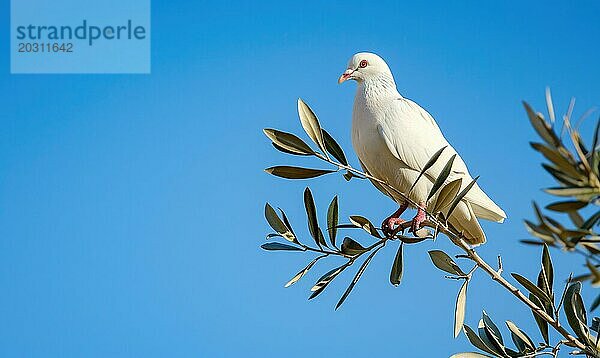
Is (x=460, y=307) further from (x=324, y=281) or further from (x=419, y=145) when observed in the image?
(x=419, y=145)

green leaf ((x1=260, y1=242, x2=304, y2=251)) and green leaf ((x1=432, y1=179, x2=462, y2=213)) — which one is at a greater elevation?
green leaf ((x1=432, y1=179, x2=462, y2=213))

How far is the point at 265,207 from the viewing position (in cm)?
132

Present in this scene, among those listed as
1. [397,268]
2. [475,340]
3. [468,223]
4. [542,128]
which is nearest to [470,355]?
[475,340]

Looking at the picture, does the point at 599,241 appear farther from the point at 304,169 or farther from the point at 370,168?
the point at 370,168

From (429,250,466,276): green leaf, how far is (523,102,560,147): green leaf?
709 millimetres

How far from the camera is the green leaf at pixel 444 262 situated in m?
1.28

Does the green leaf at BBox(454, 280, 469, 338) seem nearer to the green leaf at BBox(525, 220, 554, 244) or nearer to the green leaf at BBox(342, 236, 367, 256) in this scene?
the green leaf at BBox(342, 236, 367, 256)

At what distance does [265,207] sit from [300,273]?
0.40 ft

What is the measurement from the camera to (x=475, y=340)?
1.25m

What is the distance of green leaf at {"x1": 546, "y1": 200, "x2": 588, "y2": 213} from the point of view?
0.65 m

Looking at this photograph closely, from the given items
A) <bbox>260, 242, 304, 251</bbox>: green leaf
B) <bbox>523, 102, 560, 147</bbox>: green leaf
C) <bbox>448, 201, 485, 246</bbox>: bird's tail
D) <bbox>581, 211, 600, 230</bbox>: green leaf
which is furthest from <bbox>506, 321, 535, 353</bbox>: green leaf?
<bbox>523, 102, 560, 147</bbox>: green leaf

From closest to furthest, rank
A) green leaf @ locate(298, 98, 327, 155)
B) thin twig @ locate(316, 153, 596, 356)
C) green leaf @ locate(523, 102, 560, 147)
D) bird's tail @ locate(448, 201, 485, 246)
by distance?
green leaf @ locate(523, 102, 560, 147)
thin twig @ locate(316, 153, 596, 356)
green leaf @ locate(298, 98, 327, 155)
bird's tail @ locate(448, 201, 485, 246)

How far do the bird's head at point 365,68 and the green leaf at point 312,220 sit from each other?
765 millimetres

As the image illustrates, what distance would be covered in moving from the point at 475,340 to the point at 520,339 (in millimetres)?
76
